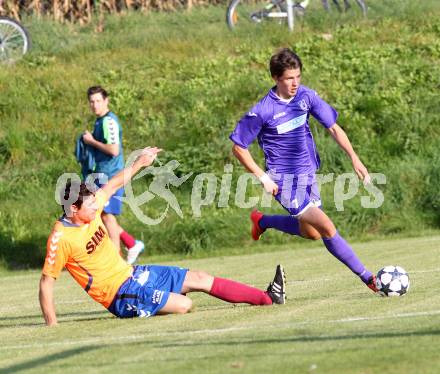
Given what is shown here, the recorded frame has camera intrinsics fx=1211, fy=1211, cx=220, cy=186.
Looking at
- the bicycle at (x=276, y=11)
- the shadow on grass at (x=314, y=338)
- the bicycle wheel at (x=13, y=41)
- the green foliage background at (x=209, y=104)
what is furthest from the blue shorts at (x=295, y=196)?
the bicycle wheel at (x=13, y=41)

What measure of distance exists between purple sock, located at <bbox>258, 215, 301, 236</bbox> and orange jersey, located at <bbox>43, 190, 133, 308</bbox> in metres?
1.75

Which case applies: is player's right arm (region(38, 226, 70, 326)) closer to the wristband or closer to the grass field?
the grass field

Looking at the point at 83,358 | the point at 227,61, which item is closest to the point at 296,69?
the point at 83,358

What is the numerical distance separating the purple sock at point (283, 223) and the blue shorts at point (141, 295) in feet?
4.89

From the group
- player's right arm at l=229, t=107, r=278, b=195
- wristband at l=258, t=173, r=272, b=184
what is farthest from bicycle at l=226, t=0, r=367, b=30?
wristband at l=258, t=173, r=272, b=184

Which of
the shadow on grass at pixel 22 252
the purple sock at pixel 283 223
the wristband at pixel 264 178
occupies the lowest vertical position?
the shadow on grass at pixel 22 252

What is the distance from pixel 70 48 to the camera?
22.7 metres

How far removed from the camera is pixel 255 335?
7484 mm

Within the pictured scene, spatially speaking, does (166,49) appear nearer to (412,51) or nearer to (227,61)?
(227,61)

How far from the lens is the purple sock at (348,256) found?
31.7ft

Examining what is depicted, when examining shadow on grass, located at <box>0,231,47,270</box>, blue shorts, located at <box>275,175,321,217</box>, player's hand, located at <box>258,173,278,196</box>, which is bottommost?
shadow on grass, located at <box>0,231,47,270</box>

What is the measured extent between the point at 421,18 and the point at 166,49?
4.75 metres

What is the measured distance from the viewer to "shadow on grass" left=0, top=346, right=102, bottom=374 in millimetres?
6933

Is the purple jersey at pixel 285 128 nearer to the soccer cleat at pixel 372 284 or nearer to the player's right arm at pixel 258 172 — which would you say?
the player's right arm at pixel 258 172
